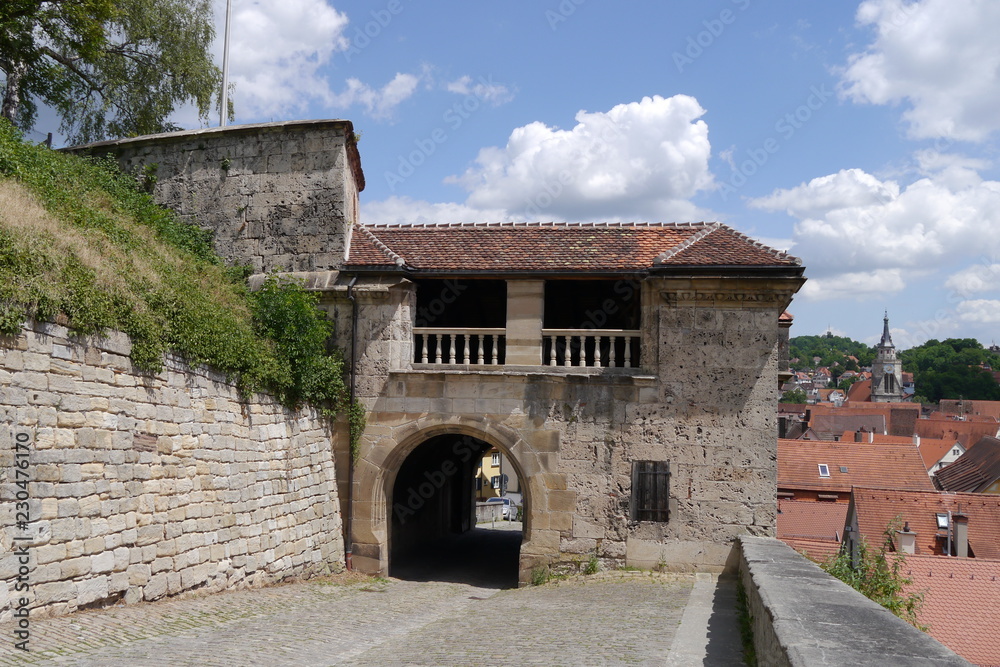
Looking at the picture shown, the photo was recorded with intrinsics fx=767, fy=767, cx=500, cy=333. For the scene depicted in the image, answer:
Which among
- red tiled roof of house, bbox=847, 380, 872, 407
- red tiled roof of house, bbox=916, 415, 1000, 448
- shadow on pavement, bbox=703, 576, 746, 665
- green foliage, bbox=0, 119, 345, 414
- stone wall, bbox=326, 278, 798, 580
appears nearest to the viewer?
shadow on pavement, bbox=703, 576, 746, 665

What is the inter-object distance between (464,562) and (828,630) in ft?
43.9

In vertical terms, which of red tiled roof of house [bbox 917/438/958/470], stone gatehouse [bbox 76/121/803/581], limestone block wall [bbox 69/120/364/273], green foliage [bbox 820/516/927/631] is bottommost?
red tiled roof of house [bbox 917/438/958/470]

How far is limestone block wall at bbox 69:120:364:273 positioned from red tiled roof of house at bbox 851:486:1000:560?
1639 cm

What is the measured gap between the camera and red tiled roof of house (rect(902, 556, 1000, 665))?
483 inches

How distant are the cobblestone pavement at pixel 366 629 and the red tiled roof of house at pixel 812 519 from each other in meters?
15.8

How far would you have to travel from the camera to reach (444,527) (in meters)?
21.2

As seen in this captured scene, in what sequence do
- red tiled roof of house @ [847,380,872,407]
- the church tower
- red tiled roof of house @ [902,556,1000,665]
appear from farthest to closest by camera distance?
1. red tiled roof of house @ [847,380,872,407]
2. the church tower
3. red tiled roof of house @ [902,556,1000,665]

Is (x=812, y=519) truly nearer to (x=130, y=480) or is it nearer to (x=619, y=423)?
(x=619, y=423)

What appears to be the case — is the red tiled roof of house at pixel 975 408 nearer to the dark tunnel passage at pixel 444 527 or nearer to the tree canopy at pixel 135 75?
the dark tunnel passage at pixel 444 527

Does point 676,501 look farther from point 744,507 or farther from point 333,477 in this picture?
point 333,477

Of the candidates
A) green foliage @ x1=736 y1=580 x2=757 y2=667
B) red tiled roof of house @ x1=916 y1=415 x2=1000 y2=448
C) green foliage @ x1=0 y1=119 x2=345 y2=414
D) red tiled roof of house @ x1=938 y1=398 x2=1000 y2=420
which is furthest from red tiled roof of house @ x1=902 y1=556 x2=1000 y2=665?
red tiled roof of house @ x1=938 y1=398 x2=1000 y2=420

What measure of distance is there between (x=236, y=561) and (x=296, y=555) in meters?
1.77

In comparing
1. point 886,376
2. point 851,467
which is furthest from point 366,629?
point 886,376

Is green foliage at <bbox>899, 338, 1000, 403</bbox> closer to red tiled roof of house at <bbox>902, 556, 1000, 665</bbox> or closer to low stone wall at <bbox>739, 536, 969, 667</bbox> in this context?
red tiled roof of house at <bbox>902, 556, 1000, 665</bbox>
